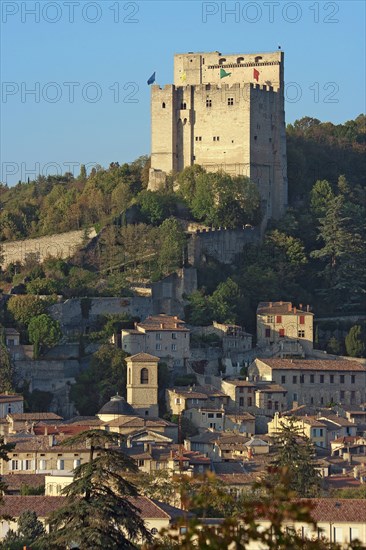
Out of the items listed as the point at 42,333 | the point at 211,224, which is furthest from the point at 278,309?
the point at 42,333

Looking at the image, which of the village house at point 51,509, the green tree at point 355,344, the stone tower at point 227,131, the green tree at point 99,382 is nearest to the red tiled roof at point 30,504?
the village house at point 51,509

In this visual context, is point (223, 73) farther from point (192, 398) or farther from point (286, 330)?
point (192, 398)

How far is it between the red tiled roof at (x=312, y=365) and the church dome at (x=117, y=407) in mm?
6759

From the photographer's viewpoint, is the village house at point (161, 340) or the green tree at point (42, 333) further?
the village house at point (161, 340)

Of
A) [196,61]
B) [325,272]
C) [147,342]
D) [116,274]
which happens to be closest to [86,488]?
[147,342]

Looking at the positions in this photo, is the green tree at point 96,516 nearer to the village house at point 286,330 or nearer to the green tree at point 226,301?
the green tree at point 226,301

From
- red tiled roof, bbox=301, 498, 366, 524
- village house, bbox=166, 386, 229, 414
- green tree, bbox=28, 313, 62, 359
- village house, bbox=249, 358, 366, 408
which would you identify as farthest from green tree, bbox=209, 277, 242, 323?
red tiled roof, bbox=301, 498, 366, 524

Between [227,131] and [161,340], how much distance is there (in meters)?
14.0

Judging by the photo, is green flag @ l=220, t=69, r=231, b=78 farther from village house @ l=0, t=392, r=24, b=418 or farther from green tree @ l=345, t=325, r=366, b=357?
village house @ l=0, t=392, r=24, b=418

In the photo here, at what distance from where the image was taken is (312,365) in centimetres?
6191

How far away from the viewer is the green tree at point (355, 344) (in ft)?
215

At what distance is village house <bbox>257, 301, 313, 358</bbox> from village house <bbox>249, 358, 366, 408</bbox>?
4.70 ft

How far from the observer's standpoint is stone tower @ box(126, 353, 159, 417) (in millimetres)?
58750

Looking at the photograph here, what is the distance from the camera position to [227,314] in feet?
210
